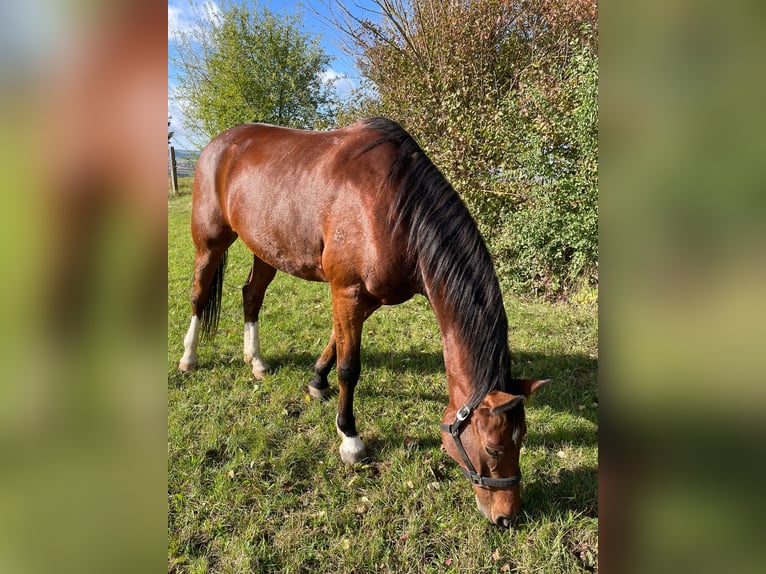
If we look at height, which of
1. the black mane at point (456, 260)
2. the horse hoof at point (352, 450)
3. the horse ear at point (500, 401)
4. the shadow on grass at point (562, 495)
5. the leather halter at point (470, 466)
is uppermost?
the black mane at point (456, 260)

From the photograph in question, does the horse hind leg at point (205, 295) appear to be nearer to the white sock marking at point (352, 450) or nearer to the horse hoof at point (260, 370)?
the horse hoof at point (260, 370)

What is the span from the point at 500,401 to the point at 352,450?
117 centimetres

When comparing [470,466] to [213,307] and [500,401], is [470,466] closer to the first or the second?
[500,401]

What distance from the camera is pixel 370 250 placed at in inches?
94.6

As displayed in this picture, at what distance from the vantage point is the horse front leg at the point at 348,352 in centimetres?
261

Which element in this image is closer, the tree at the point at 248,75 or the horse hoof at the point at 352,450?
the horse hoof at the point at 352,450

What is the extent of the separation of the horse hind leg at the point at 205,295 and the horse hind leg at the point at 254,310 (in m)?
0.26

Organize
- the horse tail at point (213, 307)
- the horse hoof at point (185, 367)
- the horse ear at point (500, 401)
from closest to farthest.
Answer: the horse ear at point (500, 401)
the horse hoof at point (185, 367)
the horse tail at point (213, 307)

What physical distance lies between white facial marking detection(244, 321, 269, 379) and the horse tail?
308 mm

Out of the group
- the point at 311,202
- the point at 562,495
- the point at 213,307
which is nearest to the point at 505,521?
the point at 562,495

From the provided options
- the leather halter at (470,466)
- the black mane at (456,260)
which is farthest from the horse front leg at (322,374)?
the leather halter at (470,466)

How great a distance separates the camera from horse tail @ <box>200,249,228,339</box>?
3754 millimetres
